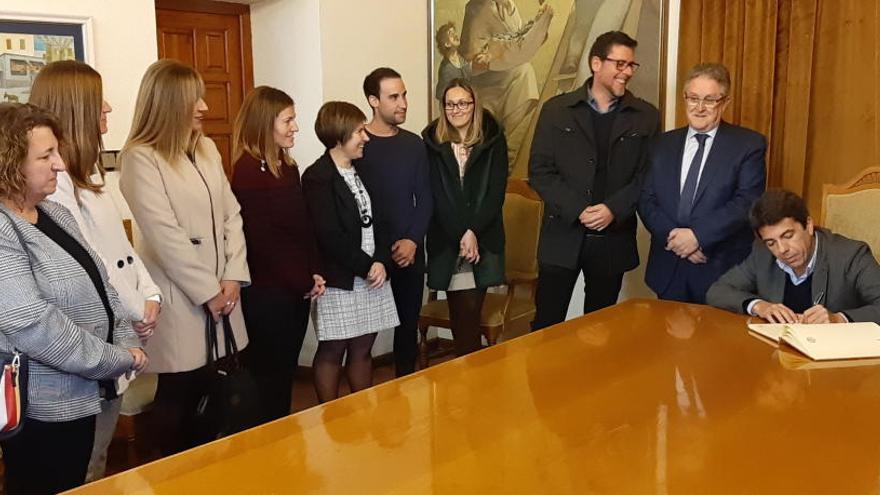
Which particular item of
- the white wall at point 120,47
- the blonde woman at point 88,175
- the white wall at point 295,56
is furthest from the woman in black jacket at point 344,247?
the white wall at point 295,56

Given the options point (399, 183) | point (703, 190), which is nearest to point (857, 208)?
point (703, 190)

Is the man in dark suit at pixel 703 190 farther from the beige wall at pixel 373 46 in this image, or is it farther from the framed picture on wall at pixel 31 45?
the framed picture on wall at pixel 31 45

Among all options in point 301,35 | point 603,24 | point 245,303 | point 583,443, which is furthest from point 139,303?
point 603,24

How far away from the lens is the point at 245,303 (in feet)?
9.77

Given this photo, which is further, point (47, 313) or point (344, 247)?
point (344, 247)

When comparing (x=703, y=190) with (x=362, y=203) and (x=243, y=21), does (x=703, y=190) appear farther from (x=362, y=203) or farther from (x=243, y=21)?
(x=243, y=21)

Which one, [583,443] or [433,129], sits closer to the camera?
[583,443]

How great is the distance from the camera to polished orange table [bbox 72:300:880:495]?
1.40m

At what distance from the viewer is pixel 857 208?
10.0 feet

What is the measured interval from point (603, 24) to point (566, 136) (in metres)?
0.96

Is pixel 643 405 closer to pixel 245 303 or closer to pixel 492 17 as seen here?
pixel 245 303

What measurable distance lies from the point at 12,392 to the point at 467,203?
2.11 m

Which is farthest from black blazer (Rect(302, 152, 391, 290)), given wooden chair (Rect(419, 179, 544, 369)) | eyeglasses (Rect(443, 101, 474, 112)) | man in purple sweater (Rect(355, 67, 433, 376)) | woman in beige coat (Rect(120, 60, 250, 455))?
wooden chair (Rect(419, 179, 544, 369))

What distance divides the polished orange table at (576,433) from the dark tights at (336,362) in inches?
46.3
